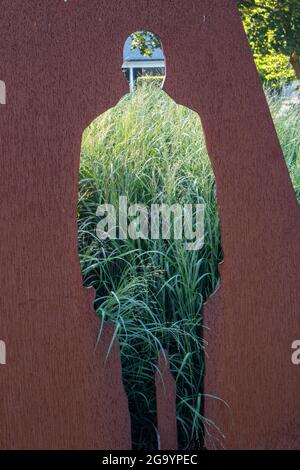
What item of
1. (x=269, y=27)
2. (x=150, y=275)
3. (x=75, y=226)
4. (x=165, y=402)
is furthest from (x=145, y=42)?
(x=165, y=402)

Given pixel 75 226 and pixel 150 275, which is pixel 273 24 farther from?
pixel 75 226

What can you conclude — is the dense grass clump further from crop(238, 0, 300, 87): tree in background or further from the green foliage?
the green foliage

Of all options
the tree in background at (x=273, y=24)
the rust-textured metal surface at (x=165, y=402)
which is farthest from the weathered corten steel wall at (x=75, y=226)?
the tree in background at (x=273, y=24)

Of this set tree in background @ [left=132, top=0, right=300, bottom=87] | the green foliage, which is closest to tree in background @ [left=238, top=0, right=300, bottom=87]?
tree in background @ [left=132, top=0, right=300, bottom=87]

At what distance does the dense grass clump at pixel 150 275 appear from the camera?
2.57 meters

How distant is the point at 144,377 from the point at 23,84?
3.50ft

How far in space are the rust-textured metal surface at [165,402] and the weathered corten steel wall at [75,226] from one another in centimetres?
12

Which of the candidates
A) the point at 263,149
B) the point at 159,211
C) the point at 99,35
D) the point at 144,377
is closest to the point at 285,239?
the point at 263,149

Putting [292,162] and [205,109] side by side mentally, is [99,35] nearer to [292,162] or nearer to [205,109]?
[205,109]

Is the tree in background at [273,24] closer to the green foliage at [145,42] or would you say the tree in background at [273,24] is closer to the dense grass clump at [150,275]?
the green foliage at [145,42]

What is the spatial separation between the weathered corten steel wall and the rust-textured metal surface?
0.12 metres

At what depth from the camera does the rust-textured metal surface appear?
2473 mm

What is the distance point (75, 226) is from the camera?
239cm
